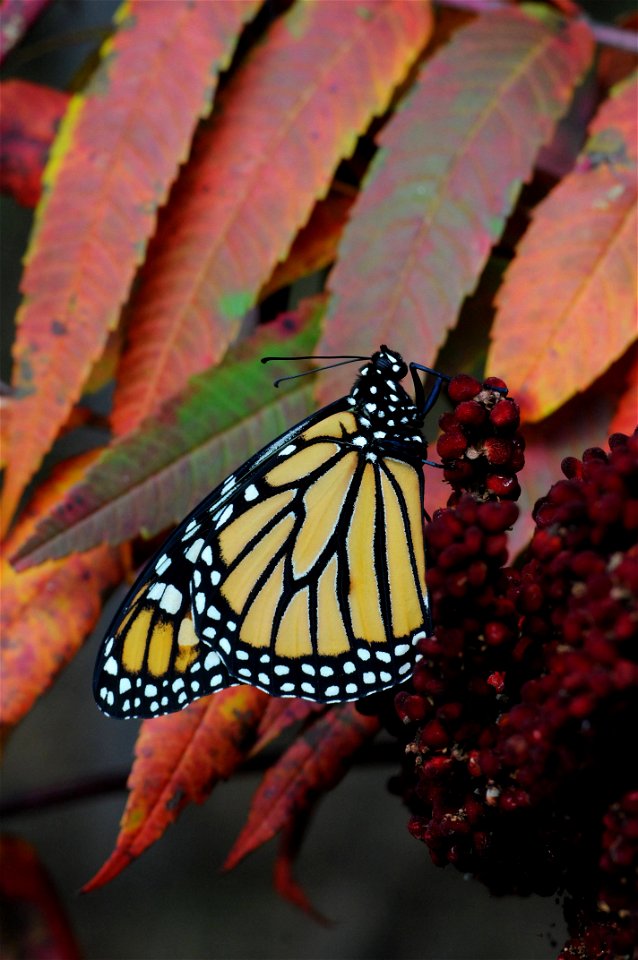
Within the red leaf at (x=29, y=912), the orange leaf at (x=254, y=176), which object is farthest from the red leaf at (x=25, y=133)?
the red leaf at (x=29, y=912)

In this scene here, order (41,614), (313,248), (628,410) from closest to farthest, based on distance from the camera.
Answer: (628,410) → (41,614) → (313,248)

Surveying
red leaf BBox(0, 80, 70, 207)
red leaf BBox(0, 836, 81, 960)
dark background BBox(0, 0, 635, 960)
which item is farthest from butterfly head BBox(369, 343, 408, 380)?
dark background BBox(0, 0, 635, 960)

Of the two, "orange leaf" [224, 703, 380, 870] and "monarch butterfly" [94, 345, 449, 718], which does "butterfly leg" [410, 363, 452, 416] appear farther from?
"orange leaf" [224, 703, 380, 870]

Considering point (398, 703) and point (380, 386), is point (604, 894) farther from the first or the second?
point (380, 386)

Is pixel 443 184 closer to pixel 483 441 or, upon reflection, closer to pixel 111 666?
pixel 483 441

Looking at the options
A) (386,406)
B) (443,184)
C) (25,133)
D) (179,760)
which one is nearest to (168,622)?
(179,760)

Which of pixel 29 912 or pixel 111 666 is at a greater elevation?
pixel 111 666

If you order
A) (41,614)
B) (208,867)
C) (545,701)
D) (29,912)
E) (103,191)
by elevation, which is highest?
(103,191)

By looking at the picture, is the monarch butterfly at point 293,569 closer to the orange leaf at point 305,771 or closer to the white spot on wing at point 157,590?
the white spot on wing at point 157,590
